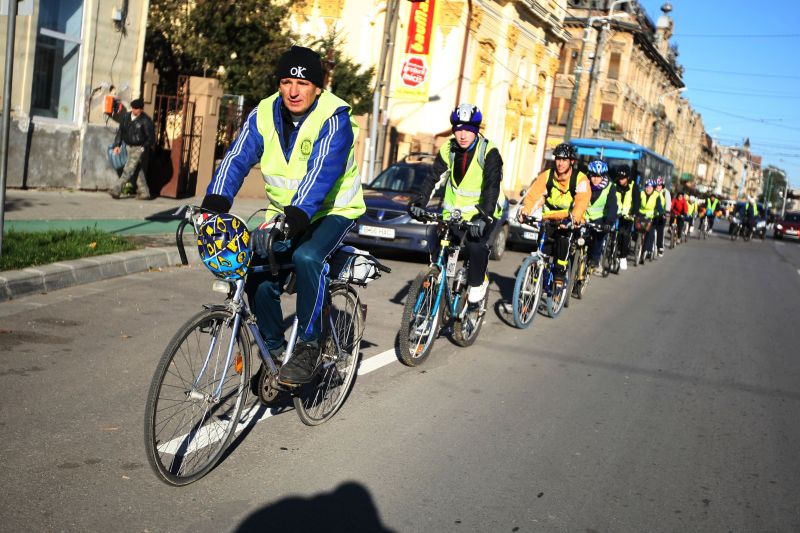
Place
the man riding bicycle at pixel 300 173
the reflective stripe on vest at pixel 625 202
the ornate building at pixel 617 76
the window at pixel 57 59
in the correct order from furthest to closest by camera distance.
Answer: the ornate building at pixel 617 76
the reflective stripe on vest at pixel 625 202
the window at pixel 57 59
the man riding bicycle at pixel 300 173

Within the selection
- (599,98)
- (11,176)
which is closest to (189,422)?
(11,176)

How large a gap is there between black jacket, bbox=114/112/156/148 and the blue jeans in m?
11.5

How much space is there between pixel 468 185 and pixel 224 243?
4.05m

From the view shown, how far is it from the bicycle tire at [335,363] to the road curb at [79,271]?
3702mm

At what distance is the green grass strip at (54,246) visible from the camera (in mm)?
8457

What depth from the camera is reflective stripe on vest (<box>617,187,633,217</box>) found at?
52.3ft

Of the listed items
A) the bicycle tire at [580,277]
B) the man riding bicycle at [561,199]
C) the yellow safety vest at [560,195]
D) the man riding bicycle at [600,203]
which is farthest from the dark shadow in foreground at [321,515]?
the man riding bicycle at [600,203]

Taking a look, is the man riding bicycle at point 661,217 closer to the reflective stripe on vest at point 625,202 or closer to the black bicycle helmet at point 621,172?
the reflective stripe on vest at point 625,202

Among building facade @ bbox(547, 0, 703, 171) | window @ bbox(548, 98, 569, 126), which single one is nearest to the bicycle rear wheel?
building facade @ bbox(547, 0, 703, 171)

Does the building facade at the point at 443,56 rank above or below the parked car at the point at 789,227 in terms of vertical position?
above

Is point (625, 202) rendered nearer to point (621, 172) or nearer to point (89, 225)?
point (621, 172)

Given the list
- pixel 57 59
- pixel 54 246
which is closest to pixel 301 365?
pixel 54 246

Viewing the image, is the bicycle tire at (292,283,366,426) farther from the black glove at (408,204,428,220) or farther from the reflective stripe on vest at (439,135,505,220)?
the reflective stripe on vest at (439,135,505,220)

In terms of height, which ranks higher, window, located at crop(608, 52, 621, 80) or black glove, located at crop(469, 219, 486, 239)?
window, located at crop(608, 52, 621, 80)
